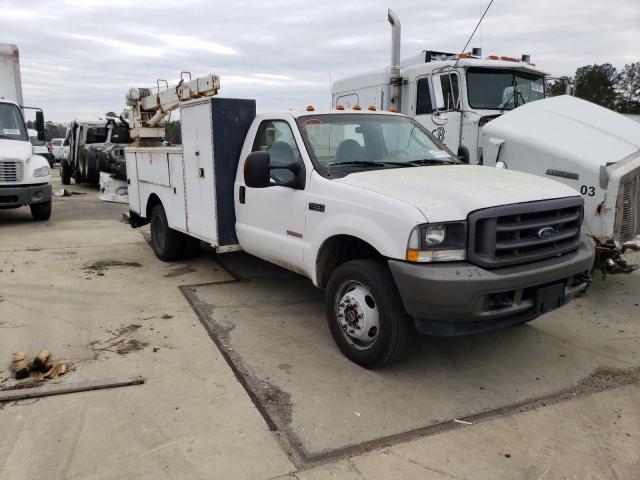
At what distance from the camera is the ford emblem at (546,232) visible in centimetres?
352

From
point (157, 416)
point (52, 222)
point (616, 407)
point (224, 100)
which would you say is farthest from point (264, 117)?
point (52, 222)

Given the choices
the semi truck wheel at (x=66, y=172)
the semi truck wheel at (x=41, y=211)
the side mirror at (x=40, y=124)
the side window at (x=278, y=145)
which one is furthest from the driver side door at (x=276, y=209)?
the semi truck wheel at (x=66, y=172)

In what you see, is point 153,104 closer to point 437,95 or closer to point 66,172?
point 437,95

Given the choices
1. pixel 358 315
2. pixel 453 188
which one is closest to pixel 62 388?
pixel 358 315

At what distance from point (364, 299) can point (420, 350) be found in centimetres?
86

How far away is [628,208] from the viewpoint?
5.27m

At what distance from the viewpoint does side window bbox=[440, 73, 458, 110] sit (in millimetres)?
7688

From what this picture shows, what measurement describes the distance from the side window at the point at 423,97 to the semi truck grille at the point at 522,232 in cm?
470

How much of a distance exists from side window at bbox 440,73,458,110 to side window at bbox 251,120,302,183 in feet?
12.5

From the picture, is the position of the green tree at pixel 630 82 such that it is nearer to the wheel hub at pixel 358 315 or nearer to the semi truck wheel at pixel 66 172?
the semi truck wheel at pixel 66 172

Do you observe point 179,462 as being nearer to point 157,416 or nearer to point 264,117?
point 157,416

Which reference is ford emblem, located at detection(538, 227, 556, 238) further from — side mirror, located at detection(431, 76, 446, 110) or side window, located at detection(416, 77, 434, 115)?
side window, located at detection(416, 77, 434, 115)

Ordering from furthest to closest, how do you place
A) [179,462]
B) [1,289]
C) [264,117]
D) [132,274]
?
1. [132,274]
2. [1,289]
3. [264,117]
4. [179,462]

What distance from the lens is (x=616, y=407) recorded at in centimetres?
339
